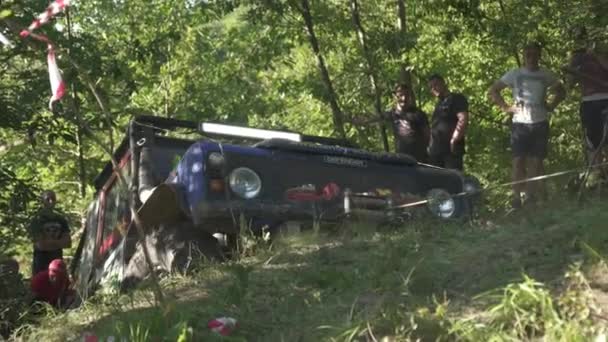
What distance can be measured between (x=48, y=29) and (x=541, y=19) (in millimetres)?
5775

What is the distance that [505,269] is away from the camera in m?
4.90

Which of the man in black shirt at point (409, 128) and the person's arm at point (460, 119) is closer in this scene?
the person's arm at point (460, 119)

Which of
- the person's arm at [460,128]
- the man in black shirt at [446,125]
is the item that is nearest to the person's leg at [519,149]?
the person's arm at [460,128]

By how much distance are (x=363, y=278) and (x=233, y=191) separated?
2.03 metres

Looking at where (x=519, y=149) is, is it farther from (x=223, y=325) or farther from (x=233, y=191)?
(x=223, y=325)

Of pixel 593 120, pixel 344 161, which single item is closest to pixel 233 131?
pixel 344 161

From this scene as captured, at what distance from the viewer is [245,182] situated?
23.3 ft

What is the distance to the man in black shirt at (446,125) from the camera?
9.55 meters

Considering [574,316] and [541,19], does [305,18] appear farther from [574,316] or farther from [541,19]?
[574,316]

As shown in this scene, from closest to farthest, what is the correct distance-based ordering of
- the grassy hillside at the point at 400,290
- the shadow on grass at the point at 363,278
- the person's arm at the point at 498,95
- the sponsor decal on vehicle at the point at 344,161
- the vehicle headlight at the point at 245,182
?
the grassy hillside at the point at 400,290, the shadow on grass at the point at 363,278, the vehicle headlight at the point at 245,182, the sponsor decal on vehicle at the point at 344,161, the person's arm at the point at 498,95

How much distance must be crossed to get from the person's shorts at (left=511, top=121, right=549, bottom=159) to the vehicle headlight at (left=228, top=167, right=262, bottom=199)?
2523 mm

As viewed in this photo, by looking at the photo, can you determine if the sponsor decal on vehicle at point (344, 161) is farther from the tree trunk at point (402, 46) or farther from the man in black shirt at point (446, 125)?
the tree trunk at point (402, 46)

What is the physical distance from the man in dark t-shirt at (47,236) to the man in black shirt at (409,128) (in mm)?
3418

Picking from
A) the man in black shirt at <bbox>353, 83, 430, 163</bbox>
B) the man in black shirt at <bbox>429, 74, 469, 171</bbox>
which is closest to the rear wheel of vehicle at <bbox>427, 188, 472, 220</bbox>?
the man in black shirt at <bbox>429, 74, 469, 171</bbox>
